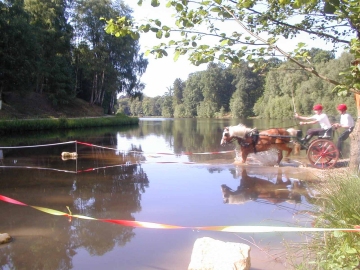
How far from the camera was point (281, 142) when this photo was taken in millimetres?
11383

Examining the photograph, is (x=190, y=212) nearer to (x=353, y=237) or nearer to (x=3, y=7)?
(x=353, y=237)

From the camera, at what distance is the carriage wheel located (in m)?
10.6

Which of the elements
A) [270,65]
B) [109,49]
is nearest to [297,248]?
[270,65]

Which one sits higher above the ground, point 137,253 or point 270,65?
point 270,65

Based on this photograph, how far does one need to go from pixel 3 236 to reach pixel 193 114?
12478 cm

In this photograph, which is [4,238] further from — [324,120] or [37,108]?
[37,108]

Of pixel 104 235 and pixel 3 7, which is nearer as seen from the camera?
pixel 104 235

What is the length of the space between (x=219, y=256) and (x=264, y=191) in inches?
180

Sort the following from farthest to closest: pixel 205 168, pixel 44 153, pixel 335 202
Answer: pixel 44 153 < pixel 205 168 < pixel 335 202

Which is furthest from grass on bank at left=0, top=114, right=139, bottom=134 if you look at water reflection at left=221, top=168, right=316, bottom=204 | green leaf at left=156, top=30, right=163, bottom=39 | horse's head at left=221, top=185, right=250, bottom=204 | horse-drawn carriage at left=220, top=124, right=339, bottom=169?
green leaf at left=156, top=30, right=163, bottom=39

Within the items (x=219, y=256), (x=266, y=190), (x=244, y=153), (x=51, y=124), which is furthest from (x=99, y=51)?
(x=219, y=256)

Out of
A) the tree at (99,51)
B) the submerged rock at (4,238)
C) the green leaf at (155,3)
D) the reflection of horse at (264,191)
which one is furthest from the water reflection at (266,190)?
the tree at (99,51)

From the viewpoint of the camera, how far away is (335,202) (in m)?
4.07

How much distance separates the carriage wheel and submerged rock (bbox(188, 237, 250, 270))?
7.45 metres
